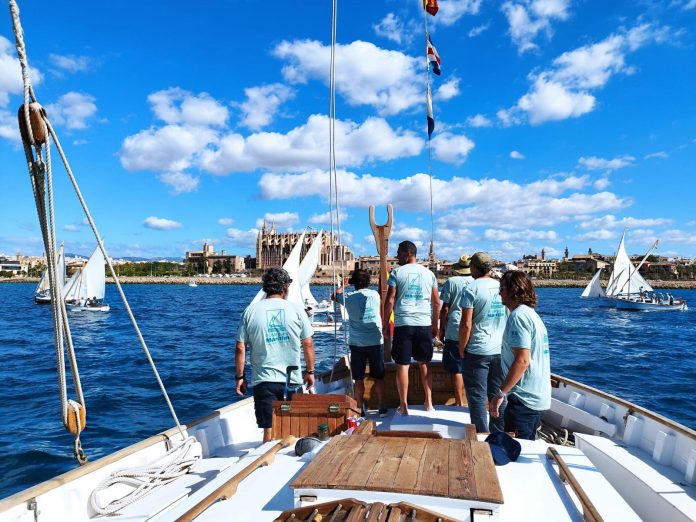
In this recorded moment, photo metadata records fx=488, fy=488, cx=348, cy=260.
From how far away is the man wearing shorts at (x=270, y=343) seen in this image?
15.6ft

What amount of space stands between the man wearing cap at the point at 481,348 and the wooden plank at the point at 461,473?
1.69m

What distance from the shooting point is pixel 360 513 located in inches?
103

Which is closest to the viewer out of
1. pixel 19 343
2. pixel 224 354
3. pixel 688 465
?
pixel 688 465

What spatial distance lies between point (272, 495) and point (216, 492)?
0.39 m

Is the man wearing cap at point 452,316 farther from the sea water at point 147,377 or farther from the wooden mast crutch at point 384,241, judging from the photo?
the sea water at point 147,377

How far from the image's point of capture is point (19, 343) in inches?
960

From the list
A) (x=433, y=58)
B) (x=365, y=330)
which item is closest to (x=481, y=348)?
(x=365, y=330)

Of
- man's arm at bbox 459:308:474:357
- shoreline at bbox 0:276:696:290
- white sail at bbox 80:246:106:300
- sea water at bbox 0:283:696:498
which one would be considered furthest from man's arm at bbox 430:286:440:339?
shoreline at bbox 0:276:696:290

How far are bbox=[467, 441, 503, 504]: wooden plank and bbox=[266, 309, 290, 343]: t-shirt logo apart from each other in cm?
205

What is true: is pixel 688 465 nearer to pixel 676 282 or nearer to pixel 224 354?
pixel 224 354

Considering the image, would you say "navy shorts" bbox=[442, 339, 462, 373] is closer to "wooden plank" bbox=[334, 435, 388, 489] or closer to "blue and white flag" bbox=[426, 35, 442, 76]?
"wooden plank" bbox=[334, 435, 388, 489]

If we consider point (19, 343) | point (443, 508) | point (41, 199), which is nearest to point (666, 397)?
point (443, 508)

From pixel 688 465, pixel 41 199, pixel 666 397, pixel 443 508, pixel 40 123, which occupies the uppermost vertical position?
pixel 40 123

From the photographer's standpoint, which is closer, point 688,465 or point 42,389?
point 688,465
